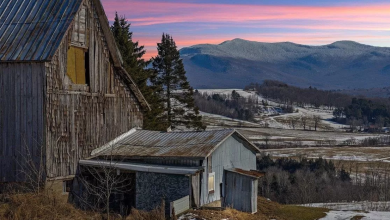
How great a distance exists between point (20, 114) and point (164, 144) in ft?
23.4

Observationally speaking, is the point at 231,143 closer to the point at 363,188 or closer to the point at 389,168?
the point at 363,188

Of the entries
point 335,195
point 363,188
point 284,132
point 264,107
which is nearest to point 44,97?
point 335,195

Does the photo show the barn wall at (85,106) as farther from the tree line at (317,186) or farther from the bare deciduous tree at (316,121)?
the bare deciduous tree at (316,121)

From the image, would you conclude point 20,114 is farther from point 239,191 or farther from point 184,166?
point 239,191

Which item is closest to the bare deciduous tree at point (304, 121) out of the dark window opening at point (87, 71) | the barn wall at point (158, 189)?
the dark window opening at point (87, 71)

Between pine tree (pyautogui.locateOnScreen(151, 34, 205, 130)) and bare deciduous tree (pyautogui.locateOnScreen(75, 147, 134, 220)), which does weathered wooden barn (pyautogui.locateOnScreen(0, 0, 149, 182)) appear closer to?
bare deciduous tree (pyautogui.locateOnScreen(75, 147, 134, 220))

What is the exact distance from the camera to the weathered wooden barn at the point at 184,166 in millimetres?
22219

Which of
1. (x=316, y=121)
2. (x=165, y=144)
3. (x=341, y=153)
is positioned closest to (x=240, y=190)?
(x=165, y=144)

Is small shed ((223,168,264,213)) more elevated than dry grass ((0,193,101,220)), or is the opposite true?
dry grass ((0,193,101,220))

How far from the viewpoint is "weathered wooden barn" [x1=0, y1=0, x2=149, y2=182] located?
21.1m

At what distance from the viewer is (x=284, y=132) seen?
139125 mm

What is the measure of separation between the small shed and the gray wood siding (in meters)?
0.56

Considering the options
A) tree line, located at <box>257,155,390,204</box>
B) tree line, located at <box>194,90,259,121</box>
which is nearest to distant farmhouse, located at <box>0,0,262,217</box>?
tree line, located at <box>257,155,390,204</box>

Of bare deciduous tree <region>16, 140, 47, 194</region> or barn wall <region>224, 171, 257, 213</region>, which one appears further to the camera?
barn wall <region>224, 171, 257, 213</region>
